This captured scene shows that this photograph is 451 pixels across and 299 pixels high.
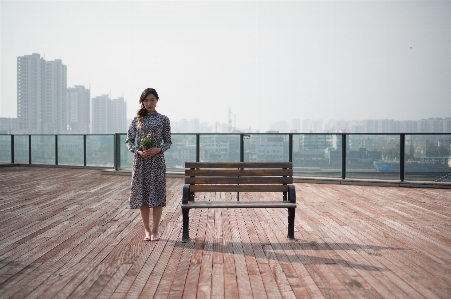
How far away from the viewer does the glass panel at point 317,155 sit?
1057 cm

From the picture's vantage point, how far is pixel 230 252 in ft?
13.8

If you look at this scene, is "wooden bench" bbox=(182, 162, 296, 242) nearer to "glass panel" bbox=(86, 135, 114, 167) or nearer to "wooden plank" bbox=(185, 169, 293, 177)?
"wooden plank" bbox=(185, 169, 293, 177)

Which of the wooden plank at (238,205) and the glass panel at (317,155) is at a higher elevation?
the glass panel at (317,155)

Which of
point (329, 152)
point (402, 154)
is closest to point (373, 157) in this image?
point (402, 154)

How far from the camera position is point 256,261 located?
3877mm

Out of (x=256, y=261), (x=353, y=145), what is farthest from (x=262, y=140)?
(x=256, y=261)

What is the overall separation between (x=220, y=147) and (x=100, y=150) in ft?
16.8

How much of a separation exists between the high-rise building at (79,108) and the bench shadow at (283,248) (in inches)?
4129

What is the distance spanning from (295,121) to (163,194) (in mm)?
164583

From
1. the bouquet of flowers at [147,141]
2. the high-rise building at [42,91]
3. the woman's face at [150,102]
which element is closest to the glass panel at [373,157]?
the woman's face at [150,102]

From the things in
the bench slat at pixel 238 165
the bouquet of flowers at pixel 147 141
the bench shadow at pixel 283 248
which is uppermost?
the bouquet of flowers at pixel 147 141

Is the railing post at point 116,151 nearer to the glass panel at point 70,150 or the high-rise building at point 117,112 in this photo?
the glass panel at point 70,150

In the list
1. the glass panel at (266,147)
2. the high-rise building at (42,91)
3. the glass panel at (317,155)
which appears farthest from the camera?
the high-rise building at (42,91)

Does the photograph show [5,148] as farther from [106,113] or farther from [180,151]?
[106,113]
